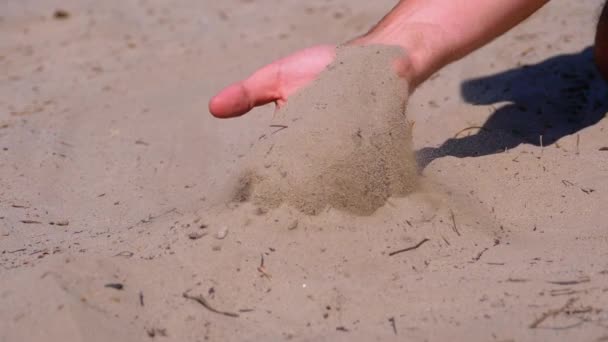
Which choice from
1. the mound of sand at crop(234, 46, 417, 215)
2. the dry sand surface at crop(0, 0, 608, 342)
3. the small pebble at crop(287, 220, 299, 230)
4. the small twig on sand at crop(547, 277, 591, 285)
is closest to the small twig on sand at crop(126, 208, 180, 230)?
the dry sand surface at crop(0, 0, 608, 342)

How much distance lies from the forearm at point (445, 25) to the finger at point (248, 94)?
11.5 inches

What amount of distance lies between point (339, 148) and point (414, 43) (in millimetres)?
546

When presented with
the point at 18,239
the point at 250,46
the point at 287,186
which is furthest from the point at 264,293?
the point at 250,46

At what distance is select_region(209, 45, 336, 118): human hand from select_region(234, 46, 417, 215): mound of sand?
4.8 inches

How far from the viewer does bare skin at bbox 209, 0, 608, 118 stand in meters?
2.14

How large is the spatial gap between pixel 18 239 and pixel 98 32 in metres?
2.26

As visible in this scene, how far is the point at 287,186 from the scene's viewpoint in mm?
1775

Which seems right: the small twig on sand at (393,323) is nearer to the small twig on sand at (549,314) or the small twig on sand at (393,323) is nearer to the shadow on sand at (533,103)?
the small twig on sand at (549,314)

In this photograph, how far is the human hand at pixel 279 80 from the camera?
2.13m

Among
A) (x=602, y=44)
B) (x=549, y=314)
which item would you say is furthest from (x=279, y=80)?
(x=602, y=44)

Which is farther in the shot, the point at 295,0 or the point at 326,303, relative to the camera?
the point at 295,0

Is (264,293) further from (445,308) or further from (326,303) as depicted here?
(445,308)

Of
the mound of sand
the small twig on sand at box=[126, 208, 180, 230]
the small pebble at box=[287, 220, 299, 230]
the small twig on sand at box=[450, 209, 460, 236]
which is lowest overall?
the small twig on sand at box=[450, 209, 460, 236]

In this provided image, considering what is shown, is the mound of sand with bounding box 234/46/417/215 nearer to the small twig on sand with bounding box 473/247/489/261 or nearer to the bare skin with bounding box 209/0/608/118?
the bare skin with bounding box 209/0/608/118
